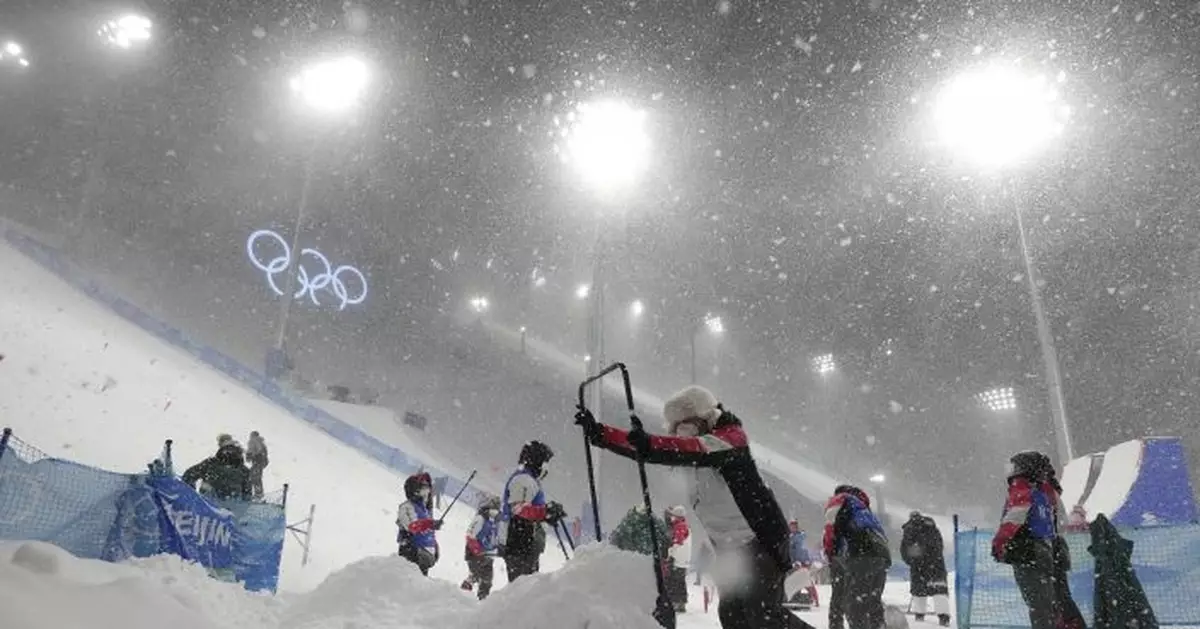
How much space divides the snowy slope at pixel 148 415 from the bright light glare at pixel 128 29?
1455 cm

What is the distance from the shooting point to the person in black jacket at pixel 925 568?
10.4m

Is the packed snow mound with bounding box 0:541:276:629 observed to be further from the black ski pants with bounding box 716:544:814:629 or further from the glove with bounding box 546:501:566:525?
the glove with bounding box 546:501:566:525

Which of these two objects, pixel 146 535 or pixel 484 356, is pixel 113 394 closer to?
pixel 146 535

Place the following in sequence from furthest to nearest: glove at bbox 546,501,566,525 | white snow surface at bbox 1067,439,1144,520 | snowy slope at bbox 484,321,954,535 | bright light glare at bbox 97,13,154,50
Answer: snowy slope at bbox 484,321,954,535
bright light glare at bbox 97,13,154,50
white snow surface at bbox 1067,439,1144,520
glove at bbox 546,501,566,525

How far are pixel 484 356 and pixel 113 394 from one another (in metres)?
31.0

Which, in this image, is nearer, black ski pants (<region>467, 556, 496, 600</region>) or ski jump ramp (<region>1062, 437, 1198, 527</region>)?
black ski pants (<region>467, 556, 496, 600</region>)

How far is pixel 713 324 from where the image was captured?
57750 millimetres

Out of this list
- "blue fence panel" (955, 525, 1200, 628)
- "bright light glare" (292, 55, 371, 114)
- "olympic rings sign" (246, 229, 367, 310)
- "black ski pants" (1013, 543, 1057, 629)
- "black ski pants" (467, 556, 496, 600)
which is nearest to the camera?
"black ski pants" (1013, 543, 1057, 629)

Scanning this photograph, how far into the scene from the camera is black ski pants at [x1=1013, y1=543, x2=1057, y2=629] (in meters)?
5.04

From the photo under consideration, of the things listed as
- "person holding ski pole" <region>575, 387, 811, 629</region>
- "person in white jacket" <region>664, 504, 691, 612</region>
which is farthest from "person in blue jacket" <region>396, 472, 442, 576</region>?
"person holding ski pole" <region>575, 387, 811, 629</region>

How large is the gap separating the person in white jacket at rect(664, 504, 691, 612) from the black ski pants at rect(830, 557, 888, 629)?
4121 mm

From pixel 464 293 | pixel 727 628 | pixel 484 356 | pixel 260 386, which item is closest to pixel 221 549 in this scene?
pixel 727 628

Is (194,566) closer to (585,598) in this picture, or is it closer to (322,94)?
(585,598)

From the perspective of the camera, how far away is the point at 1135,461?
31.5ft
